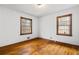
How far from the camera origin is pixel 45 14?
139 centimetres

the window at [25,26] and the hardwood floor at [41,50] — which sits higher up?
the window at [25,26]

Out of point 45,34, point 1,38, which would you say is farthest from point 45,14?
point 1,38

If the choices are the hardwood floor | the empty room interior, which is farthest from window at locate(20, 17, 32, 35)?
the hardwood floor

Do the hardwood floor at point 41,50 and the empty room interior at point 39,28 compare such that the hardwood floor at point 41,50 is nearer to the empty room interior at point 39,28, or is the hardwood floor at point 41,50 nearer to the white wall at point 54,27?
the empty room interior at point 39,28

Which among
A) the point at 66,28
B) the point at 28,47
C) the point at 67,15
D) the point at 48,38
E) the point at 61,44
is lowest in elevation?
the point at 28,47

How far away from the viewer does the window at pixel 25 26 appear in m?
1.27

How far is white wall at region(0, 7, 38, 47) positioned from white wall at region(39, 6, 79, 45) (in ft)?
0.54

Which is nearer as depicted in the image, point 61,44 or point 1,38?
point 1,38

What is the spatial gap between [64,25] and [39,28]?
48cm

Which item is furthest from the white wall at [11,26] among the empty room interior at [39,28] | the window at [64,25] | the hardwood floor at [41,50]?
the window at [64,25]

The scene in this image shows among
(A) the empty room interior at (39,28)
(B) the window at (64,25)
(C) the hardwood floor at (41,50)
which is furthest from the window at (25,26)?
(B) the window at (64,25)
